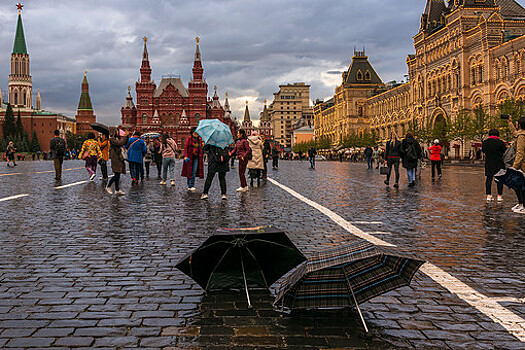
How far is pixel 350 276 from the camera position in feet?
10.5

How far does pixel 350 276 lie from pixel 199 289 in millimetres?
1593

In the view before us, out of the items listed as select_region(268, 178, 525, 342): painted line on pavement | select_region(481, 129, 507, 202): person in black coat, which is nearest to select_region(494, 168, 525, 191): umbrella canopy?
select_region(481, 129, 507, 202): person in black coat

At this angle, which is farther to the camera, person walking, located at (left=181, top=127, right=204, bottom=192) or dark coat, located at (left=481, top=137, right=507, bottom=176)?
person walking, located at (left=181, top=127, right=204, bottom=192)

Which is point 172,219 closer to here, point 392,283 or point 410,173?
point 392,283

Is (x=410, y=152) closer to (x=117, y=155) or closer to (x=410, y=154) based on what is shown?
(x=410, y=154)

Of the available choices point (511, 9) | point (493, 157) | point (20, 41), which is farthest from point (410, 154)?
point (20, 41)

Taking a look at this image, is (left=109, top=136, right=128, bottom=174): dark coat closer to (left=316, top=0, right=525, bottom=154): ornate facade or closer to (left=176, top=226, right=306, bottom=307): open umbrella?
(left=176, top=226, right=306, bottom=307): open umbrella

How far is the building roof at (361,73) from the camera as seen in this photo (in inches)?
3674

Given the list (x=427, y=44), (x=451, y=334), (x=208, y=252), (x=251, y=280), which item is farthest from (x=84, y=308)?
(x=427, y=44)

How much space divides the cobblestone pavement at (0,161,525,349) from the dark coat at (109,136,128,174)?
324 centimetres

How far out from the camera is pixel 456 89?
51031 mm

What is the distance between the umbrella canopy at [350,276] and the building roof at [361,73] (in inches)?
3663

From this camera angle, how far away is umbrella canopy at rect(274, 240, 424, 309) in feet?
10.4

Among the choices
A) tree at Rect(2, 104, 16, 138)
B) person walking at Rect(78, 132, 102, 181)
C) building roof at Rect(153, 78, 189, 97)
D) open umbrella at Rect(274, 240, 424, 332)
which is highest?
building roof at Rect(153, 78, 189, 97)
